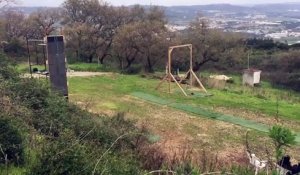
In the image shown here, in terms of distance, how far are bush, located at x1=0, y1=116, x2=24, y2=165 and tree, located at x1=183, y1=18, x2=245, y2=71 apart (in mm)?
21203

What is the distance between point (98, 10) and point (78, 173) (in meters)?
26.6

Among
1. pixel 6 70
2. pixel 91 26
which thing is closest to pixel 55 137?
pixel 6 70

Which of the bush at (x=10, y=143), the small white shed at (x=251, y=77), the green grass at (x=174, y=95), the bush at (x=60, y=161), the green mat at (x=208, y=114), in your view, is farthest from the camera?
the small white shed at (x=251, y=77)

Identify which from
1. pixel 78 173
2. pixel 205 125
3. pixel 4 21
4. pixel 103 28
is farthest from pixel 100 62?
pixel 78 173

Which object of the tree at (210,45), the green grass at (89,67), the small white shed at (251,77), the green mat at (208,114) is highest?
the tree at (210,45)

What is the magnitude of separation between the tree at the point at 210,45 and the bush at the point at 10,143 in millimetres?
21203

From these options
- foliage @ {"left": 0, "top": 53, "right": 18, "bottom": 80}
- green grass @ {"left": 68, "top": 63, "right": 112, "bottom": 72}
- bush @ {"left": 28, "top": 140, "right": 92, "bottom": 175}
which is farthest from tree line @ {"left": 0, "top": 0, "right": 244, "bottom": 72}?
bush @ {"left": 28, "top": 140, "right": 92, "bottom": 175}

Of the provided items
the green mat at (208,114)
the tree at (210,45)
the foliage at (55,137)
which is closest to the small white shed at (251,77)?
the tree at (210,45)

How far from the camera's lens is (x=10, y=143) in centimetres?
536

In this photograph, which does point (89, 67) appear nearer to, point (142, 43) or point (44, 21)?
point (142, 43)

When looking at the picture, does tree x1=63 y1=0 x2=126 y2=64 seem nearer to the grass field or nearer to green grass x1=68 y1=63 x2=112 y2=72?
green grass x1=68 y1=63 x2=112 y2=72

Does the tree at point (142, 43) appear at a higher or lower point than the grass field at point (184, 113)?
higher

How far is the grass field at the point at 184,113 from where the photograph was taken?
11.5m

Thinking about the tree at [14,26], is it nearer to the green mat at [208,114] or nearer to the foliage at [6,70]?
the green mat at [208,114]
